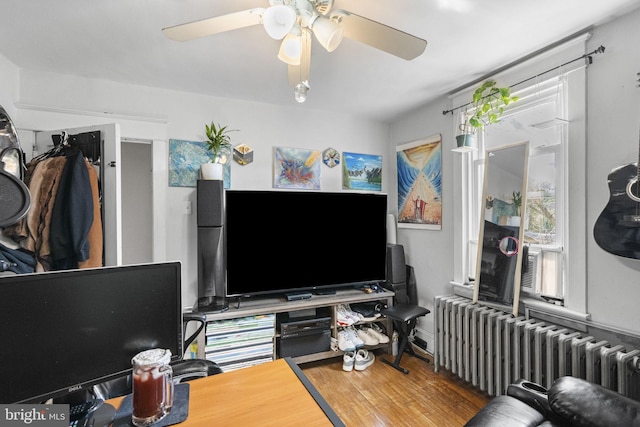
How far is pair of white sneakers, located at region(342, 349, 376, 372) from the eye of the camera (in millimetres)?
2668

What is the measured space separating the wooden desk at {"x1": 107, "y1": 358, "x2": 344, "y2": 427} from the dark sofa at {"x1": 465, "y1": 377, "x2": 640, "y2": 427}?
0.81m

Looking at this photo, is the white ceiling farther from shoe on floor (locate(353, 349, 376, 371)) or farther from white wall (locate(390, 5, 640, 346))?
shoe on floor (locate(353, 349, 376, 371))

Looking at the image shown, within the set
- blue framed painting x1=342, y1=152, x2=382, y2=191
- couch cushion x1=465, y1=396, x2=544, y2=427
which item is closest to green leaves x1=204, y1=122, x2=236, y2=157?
blue framed painting x1=342, y1=152, x2=382, y2=191

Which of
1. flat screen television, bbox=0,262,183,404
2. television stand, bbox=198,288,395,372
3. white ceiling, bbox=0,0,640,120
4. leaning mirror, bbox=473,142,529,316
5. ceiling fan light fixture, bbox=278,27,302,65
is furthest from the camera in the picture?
television stand, bbox=198,288,395,372

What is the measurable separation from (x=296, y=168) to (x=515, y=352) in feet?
7.67

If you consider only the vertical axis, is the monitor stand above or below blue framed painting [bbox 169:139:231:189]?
below

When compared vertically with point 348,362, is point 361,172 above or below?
above

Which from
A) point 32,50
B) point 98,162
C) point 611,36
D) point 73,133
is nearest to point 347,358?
point 98,162

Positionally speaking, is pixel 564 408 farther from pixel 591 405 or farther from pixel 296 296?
pixel 296 296

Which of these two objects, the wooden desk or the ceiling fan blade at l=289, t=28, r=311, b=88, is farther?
the ceiling fan blade at l=289, t=28, r=311, b=88

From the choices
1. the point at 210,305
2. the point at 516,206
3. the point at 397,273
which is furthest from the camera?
the point at 397,273

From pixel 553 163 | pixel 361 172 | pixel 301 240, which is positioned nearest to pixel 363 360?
pixel 301 240

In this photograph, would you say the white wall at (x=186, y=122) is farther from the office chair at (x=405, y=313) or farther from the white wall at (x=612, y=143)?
the white wall at (x=612, y=143)

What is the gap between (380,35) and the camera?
1.30 metres
